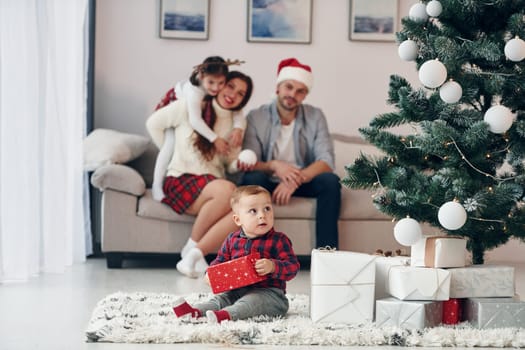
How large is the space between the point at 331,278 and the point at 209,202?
63.2 inches

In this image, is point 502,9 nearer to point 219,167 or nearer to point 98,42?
point 219,167

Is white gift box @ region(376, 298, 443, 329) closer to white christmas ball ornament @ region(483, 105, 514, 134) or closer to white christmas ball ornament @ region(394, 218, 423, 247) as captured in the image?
white christmas ball ornament @ region(394, 218, 423, 247)

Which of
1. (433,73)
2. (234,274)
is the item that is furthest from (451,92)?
(234,274)

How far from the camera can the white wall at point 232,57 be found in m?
5.09

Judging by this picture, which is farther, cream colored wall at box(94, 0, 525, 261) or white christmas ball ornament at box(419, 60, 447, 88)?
cream colored wall at box(94, 0, 525, 261)

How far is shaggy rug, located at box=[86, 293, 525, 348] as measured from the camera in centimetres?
228

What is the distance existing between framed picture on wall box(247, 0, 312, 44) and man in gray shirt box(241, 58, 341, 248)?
0.73 m

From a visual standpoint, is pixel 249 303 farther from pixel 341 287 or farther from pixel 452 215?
pixel 452 215

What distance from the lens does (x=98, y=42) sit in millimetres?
5070

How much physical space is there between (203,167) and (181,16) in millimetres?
1305

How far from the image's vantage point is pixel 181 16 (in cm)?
509

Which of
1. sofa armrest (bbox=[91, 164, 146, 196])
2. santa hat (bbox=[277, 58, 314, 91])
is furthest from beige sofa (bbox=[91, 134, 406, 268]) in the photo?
santa hat (bbox=[277, 58, 314, 91])

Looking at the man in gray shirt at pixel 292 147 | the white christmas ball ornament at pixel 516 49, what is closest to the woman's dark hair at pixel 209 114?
the man in gray shirt at pixel 292 147

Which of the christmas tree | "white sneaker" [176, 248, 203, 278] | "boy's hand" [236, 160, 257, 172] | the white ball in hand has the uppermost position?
the christmas tree
